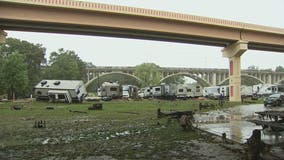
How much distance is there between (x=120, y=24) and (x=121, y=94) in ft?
83.6

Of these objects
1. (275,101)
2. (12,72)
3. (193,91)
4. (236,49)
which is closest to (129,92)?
(193,91)

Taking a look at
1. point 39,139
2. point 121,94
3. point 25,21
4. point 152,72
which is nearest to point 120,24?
point 25,21

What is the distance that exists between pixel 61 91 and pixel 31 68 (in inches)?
Result: 1954

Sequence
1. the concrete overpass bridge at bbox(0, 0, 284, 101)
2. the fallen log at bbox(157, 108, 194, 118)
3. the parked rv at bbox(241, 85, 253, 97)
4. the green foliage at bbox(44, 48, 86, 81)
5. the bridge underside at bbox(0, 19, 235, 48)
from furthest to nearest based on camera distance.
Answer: the green foliage at bbox(44, 48, 86, 81) < the parked rv at bbox(241, 85, 253, 97) < the bridge underside at bbox(0, 19, 235, 48) < the concrete overpass bridge at bbox(0, 0, 284, 101) < the fallen log at bbox(157, 108, 194, 118)

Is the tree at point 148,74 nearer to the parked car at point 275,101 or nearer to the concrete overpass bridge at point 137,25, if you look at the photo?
the concrete overpass bridge at point 137,25

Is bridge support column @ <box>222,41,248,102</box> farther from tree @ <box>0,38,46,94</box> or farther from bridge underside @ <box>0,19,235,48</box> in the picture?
tree @ <box>0,38,46,94</box>

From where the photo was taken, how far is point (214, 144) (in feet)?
35.6

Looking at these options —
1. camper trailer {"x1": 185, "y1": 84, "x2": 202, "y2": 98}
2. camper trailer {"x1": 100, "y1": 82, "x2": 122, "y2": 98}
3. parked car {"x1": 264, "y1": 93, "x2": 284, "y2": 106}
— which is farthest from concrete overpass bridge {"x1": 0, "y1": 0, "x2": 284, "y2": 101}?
camper trailer {"x1": 100, "y1": 82, "x2": 122, "y2": 98}

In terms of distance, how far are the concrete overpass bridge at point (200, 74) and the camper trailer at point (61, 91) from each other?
68.1 meters

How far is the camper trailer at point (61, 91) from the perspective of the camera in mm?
48438

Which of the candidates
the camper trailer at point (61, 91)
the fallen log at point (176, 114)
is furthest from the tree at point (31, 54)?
the fallen log at point (176, 114)

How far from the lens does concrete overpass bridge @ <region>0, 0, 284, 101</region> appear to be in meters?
36.5

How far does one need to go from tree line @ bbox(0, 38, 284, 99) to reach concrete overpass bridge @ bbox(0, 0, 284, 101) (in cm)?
3016

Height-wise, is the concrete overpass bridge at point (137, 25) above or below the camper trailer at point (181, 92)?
above
